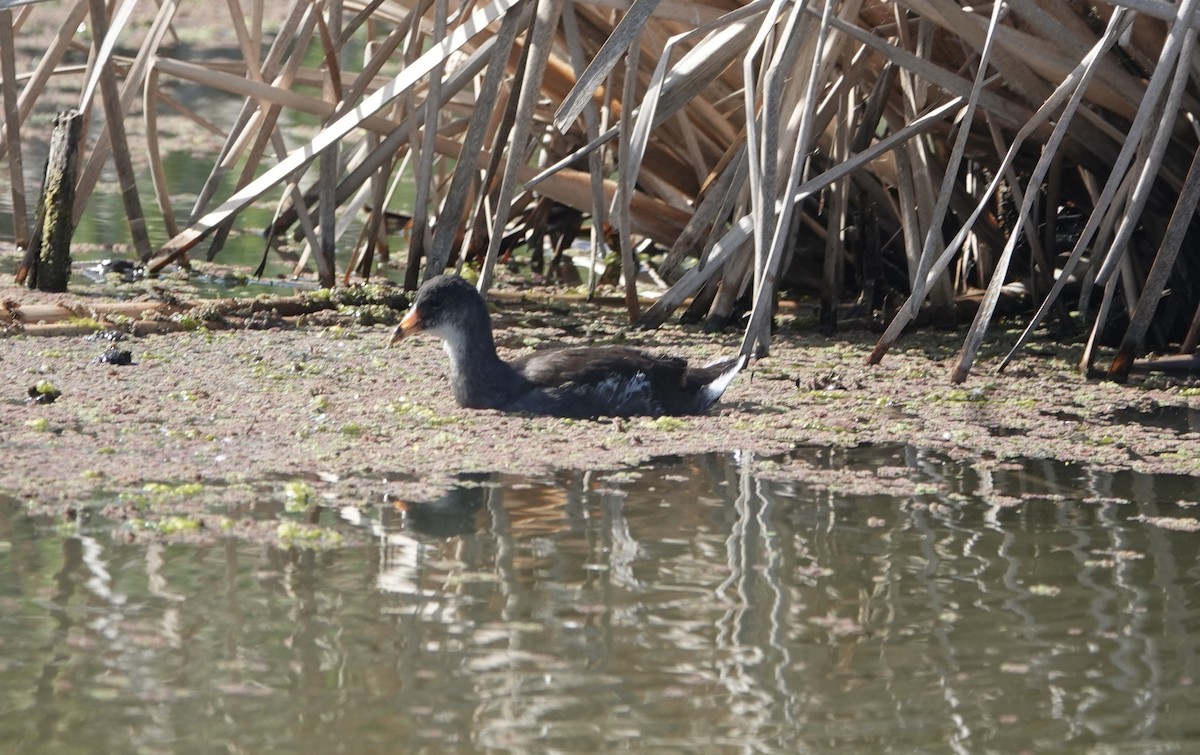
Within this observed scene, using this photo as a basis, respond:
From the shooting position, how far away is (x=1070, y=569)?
377 centimetres

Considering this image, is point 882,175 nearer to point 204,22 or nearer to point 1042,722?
point 1042,722

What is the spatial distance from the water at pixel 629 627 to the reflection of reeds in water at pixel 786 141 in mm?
1308

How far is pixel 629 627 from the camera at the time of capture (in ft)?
10.8

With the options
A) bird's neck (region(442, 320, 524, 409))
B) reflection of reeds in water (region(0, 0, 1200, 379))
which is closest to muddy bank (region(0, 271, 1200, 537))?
bird's neck (region(442, 320, 524, 409))

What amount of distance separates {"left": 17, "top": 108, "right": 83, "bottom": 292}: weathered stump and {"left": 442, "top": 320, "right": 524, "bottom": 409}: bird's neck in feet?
6.87

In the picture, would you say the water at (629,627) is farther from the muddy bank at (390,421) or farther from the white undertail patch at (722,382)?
the white undertail patch at (722,382)

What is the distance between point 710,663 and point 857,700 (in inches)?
11.5

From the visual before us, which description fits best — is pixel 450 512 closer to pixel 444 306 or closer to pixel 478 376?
pixel 478 376

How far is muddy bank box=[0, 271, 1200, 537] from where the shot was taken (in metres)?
4.20

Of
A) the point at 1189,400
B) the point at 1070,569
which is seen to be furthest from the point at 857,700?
the point at 1189,400

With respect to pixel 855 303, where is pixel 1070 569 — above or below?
below

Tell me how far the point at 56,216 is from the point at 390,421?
2276mm

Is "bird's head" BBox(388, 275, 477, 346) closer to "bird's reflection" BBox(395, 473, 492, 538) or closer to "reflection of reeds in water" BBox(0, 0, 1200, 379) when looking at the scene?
"reflection of reeds in water" BBox(0, 0, 1200, 379)

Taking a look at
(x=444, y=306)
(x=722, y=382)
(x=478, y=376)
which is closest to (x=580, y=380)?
(x=478, y=376)
